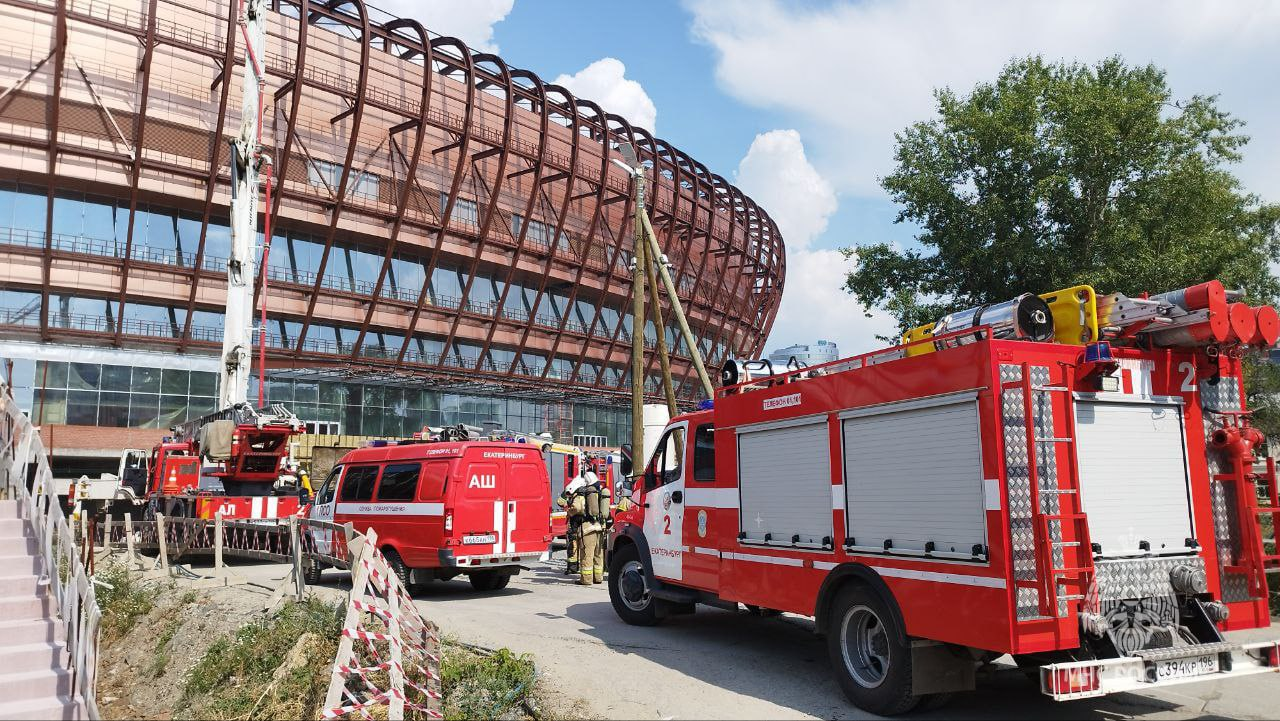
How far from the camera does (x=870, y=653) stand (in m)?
6.71

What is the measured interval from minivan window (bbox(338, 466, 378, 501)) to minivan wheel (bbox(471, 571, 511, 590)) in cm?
220

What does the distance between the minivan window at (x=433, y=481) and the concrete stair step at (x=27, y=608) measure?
5839 millimetres

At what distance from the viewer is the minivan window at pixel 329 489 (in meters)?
14.2

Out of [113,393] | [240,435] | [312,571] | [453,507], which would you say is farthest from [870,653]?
[113,393]

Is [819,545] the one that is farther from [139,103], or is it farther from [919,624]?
[139,103]

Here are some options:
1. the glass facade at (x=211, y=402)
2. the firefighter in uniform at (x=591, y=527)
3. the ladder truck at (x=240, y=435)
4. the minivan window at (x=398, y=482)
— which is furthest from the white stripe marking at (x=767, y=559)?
the glass facade at (x=211, y=402)

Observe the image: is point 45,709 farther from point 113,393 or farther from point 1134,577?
point 113,393

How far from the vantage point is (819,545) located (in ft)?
23.9

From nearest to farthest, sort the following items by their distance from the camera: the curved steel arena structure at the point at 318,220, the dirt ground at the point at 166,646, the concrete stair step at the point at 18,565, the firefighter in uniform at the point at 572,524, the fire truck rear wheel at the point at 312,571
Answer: the concrete stair step at the point at 18,565 → the dirt ground at the point at 166,646 → the fire truck rear wheel at the point at 312,571 → the firefighter in uniform at the point at 572,524 → the curved steel arena structure at the point at 318,220

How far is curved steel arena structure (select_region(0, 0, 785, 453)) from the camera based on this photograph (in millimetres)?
31531

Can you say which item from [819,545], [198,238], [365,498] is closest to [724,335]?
[198,238]

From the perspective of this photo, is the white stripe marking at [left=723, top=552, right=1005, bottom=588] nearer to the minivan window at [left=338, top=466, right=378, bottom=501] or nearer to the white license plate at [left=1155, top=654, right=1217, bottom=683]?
the white license plate at [left=1155, top=654, right=1217, bottom=683]

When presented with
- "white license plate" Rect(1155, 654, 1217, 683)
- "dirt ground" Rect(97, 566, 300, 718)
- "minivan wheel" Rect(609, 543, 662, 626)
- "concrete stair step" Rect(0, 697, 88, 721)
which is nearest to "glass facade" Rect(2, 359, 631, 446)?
"dirt ground" Rect(97, 566, 300, 718)

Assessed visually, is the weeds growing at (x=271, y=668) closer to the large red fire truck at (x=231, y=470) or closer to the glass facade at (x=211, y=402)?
the large red fire truck at (x=231, y=470)
